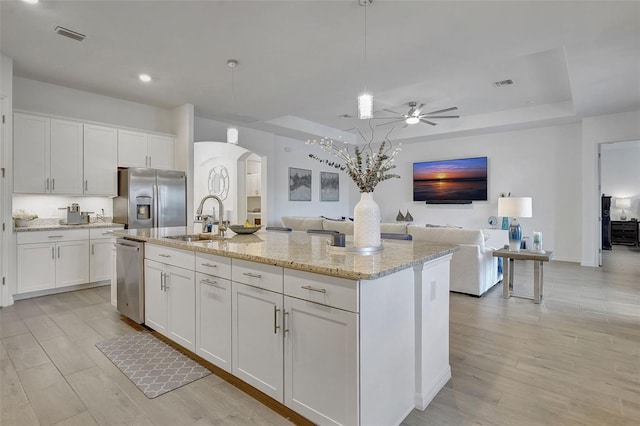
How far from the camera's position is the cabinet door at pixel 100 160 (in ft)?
15.5

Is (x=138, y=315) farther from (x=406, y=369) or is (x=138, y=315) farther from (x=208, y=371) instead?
(x=406, y=369)

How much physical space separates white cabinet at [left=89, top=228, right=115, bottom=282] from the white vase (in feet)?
12.9

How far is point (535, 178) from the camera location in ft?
22.8

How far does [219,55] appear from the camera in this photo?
12.1 ft

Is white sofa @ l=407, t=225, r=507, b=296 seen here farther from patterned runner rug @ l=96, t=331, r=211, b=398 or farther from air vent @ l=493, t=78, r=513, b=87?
patterned runner rug @ l=96, t=331, r=211, b=398

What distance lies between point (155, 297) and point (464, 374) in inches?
99.6

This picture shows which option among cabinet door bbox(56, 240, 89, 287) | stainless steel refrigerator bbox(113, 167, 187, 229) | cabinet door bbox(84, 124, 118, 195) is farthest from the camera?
stainless steel refrigerator bbox(113, 167, 187, 229)

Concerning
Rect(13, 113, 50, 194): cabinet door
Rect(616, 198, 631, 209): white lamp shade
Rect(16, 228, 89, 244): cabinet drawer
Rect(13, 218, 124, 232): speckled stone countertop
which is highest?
Rect(13, 113, 50, 194): cabinet door

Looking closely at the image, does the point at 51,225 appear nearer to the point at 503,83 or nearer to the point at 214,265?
A: the point at 214,265

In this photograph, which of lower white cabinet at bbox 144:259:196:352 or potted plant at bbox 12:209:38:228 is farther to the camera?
potted plant at bbox 12:209:38:228

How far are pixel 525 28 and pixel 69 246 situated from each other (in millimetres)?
5802

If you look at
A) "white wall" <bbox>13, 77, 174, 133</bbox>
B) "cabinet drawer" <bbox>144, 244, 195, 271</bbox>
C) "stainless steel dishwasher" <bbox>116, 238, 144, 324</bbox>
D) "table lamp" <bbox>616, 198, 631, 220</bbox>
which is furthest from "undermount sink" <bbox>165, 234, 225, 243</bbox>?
"table lamp" <bbox>616, 198, 631, 220</bbox>

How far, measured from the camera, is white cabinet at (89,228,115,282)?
460 centimetres

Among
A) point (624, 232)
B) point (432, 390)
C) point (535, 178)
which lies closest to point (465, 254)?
point (432, 390)
